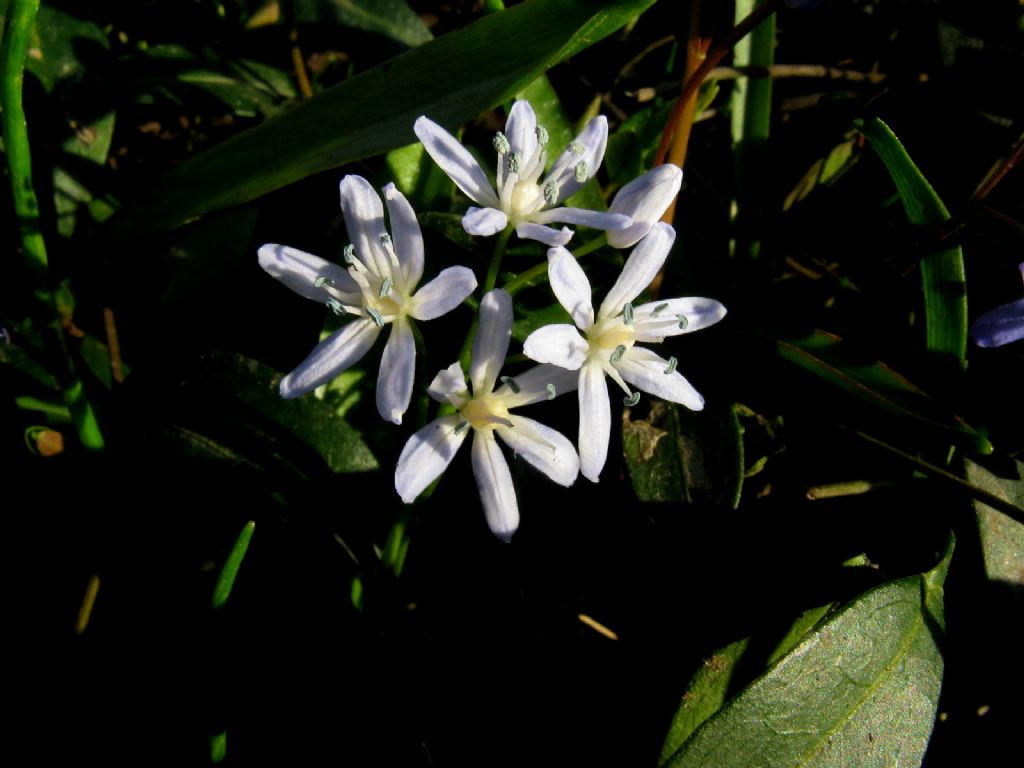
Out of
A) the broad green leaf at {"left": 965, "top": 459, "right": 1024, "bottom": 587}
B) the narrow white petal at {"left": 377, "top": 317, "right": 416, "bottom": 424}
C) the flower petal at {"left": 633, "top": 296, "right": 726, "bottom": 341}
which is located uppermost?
the narrow white petal at {"left": 377, "top": 317, "right": 416, "bottom": 424}

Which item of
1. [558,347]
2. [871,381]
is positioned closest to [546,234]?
[558,347]

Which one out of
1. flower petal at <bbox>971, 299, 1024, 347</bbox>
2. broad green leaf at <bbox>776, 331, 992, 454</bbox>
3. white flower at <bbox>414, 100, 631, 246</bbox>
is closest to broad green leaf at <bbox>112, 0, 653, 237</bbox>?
white flower at <bbox>414, 100, 631, 246</bbox>

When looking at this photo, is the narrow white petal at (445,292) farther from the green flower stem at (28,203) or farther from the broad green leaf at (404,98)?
the green flower stem at (28,203)

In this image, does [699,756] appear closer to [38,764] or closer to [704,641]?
[704,641]

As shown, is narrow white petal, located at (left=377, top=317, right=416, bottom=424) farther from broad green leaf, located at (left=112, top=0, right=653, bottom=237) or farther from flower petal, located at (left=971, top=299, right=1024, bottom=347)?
flower petal, located at (left=971, top=299, right=1024, bottom=347)

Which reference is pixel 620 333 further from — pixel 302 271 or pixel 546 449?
pixel 302 271

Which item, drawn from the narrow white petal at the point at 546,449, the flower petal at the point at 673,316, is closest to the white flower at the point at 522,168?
the flower petal at the point at 673,316

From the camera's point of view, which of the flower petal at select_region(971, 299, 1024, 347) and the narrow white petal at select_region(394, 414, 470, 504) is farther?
the flower petal at select_region(971, 299, 1024, 347)
